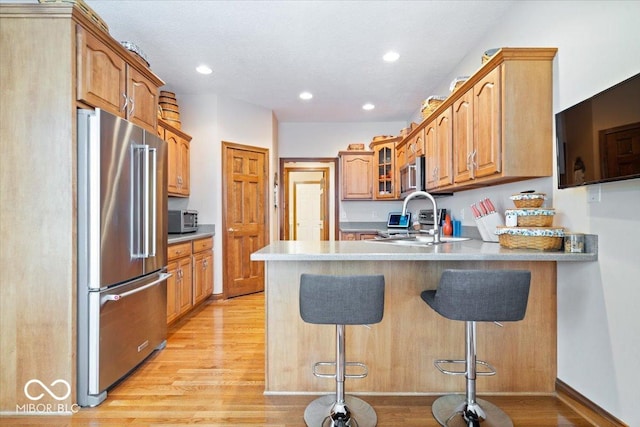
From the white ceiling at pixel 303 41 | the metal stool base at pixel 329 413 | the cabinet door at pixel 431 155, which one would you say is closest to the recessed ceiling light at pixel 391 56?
the white ceiling at pixel 303 41

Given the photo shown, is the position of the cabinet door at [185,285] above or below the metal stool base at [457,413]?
above

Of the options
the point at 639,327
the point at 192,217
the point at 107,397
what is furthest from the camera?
the point at 192,217

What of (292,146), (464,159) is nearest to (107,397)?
(464,159)

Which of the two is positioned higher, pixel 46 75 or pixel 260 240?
pixel 46 75

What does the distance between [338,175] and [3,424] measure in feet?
15.4

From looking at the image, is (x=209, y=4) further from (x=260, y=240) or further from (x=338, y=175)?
(x=338, y=175)

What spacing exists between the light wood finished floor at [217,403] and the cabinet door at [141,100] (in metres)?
1.86

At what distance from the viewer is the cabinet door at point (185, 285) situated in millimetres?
3228

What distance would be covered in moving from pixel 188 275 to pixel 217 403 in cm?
177

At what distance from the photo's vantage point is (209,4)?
2377 millimetres

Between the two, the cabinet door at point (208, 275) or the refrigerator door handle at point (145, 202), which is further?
the cabinet door at point (208, 275)

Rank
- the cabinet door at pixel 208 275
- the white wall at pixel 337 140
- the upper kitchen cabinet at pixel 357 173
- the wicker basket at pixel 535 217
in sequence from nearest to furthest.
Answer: the wicker basket at pixel 535 217
the cabinet door at pixel 208 275
the upper kitchen cabinet at pixel 357 173
the white wall at pixel 337 140

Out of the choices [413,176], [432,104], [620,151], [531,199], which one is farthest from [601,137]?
[413,176]

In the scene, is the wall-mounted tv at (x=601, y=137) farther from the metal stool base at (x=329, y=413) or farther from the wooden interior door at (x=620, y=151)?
the metal stool base at (x=329, y=413)
